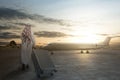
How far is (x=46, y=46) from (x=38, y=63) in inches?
1975

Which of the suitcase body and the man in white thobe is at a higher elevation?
the man in white thobe

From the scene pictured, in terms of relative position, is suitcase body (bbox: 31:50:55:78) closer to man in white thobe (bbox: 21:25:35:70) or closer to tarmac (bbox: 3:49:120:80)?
tarmac (bbox: 3:49:120:80)

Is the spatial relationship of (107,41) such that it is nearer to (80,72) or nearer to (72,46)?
(72,46)

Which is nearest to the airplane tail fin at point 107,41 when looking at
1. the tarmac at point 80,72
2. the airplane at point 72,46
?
the airplane at point 72,46

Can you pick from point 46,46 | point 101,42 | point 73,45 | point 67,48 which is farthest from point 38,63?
point 101,42

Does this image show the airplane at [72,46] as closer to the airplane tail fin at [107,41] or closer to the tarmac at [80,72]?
the airplane tail fin at [107,41]

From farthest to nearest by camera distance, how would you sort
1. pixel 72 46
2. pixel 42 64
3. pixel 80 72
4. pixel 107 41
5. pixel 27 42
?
1. pixel 107 41
2. pixel 72 46
3. pixel 80 72
4. pixel 27 42
5. pixel 42 64

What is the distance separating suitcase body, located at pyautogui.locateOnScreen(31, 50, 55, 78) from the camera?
1453 cm

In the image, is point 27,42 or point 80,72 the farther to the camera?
point 80,72

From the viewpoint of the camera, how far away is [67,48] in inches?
2773

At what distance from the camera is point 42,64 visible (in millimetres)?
14672

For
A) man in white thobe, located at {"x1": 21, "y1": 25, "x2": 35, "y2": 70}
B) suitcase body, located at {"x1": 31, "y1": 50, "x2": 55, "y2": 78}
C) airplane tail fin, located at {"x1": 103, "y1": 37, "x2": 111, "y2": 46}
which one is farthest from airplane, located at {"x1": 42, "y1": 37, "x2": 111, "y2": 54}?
suitcase body, located at {"x1": 31, "y1": 50, "x2": 55, "y2": 78}

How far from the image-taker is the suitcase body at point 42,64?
14.5m

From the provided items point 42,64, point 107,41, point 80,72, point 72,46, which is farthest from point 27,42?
point 107,41
